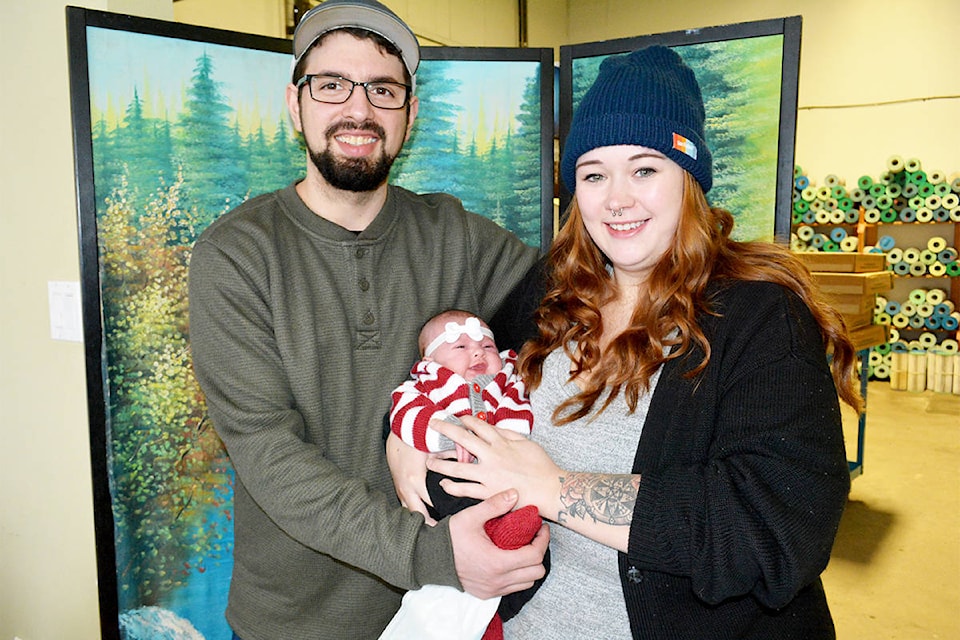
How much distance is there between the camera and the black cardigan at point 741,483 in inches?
45.4

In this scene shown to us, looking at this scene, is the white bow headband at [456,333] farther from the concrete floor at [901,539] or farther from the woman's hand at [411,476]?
the concrete floor at [901,539]

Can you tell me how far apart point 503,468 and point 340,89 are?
98 cm

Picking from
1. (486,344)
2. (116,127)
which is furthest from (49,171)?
(486,344)

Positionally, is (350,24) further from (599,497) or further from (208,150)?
(599,497)

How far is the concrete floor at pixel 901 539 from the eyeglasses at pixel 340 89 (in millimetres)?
3115

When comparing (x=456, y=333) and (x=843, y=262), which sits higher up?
(x=843, y=262)

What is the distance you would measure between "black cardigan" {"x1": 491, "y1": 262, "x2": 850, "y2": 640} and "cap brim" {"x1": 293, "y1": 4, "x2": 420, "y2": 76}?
3.26ft

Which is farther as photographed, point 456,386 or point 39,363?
point 39,363

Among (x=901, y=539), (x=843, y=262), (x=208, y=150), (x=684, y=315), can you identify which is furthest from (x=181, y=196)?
(x=843, y=262)

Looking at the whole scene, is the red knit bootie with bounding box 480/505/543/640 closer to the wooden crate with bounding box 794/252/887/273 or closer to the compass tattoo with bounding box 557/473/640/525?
the compass tattoo with bounding box 557/473/640/525

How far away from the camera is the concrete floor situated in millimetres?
3430

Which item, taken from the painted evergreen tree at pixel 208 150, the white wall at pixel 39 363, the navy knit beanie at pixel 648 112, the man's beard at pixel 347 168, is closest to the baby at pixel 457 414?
the man's beard at pixel 347 168

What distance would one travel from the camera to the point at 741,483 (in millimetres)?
1165

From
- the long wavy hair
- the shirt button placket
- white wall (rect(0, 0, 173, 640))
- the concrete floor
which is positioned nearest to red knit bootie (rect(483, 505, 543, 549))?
the long wavy hair
